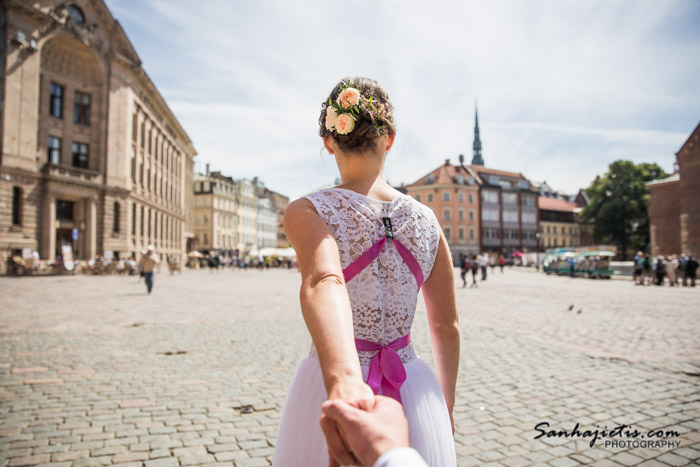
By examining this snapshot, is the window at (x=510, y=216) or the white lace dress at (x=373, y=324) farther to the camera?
the window at (x=510, y=216)

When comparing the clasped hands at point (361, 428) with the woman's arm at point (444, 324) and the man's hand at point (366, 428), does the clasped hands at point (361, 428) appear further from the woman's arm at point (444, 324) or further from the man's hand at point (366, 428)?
the woman's arm at point (444, 324)

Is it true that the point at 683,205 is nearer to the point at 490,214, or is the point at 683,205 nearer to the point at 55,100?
the point at 490,214

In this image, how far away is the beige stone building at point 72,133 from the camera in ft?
96.6

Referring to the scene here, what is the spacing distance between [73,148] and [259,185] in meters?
78.8

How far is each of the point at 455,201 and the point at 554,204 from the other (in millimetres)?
29943

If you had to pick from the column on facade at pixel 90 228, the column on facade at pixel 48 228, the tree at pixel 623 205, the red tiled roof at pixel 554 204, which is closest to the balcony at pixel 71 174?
the column on facade at pixel 48 228

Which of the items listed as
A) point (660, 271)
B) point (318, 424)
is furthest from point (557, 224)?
point (318, 424)

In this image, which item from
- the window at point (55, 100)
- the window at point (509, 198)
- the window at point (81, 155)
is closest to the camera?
the window at point (55, 100)

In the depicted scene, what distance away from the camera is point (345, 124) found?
1522 millimetres

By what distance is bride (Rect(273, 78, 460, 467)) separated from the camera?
141 centimetres

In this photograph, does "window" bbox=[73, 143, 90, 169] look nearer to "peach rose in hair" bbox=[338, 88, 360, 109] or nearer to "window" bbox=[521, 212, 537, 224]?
"peach rose in hair" bbox=[338, 88, 360, 109]

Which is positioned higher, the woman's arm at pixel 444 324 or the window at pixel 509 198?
the window at pixel 509 198

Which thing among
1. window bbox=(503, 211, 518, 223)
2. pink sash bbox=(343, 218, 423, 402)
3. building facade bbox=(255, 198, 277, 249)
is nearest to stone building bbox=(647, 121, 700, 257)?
window bbox=(503, 211, 518, 223)

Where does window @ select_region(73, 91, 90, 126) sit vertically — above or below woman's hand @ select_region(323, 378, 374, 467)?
above
